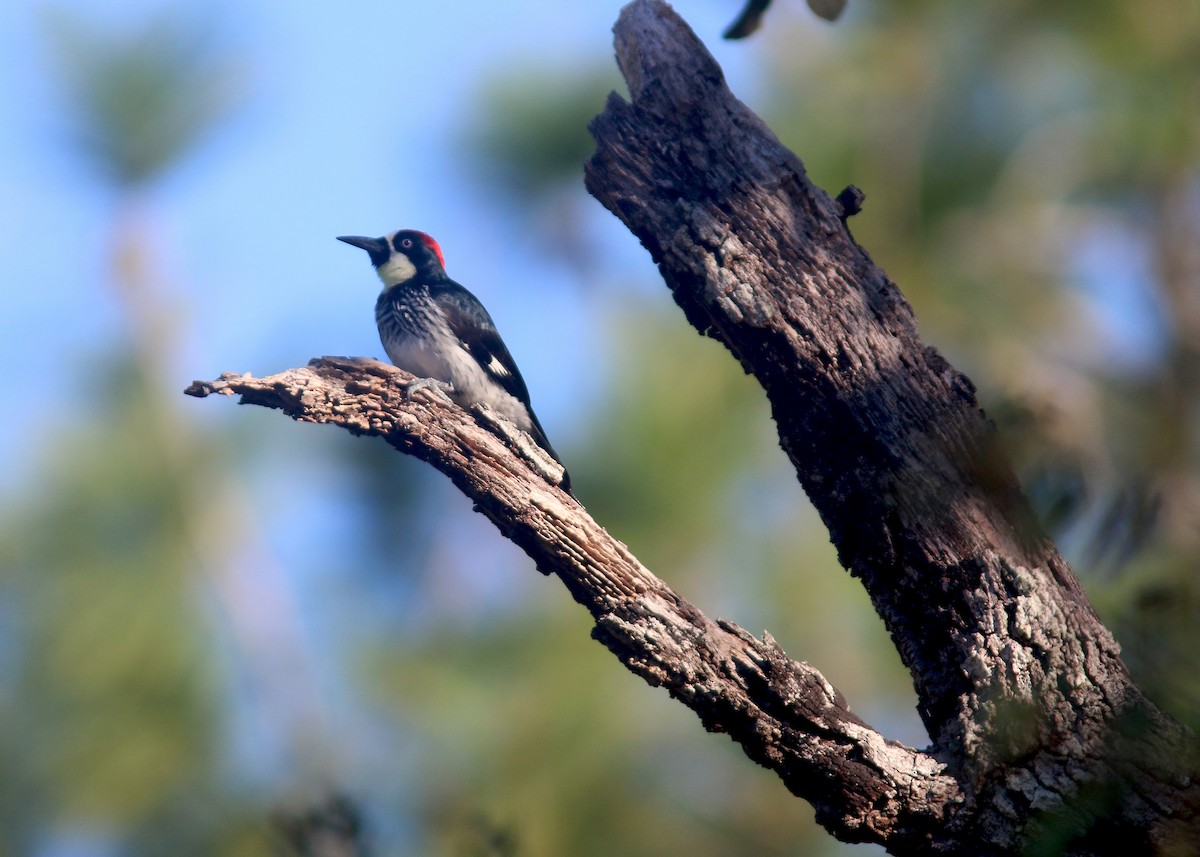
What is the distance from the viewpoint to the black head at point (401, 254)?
5418mm

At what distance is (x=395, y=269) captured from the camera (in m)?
5.46

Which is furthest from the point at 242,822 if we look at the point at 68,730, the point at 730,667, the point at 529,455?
the point at 730,667

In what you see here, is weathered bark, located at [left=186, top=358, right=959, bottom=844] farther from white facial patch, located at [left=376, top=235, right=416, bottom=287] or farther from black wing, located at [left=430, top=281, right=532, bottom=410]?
white facial patch, located at [left=376, top=235, right=416, bottom=287]

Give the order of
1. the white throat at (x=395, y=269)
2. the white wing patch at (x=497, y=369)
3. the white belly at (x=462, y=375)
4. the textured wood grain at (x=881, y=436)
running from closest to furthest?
the textured wood grain at (x=881, y=436) < the white belly at (x=462, y=375) < the white wing patch at (x=497, y=369) < the white throat at (x=395, y=269)

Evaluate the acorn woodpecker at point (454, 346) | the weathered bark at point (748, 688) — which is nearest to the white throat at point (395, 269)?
the acorn woodpecker at point (454, 346)

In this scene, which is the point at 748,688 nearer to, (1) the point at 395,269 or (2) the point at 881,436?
(2) the point at 881,436

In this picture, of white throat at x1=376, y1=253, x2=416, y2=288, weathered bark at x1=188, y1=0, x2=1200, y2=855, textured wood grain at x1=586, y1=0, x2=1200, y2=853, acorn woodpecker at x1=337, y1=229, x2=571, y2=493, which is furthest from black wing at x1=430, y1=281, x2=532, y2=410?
textured wood grain at x1=586, y1=0, x2=1200, y2=853

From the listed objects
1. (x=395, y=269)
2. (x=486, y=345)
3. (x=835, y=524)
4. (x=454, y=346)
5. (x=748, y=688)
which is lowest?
(x=748, y=688)

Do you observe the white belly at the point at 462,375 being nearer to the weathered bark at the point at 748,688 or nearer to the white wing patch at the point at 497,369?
the white wing patch at the point at 497,369

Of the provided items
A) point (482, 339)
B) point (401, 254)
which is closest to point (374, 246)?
point (401, 254)

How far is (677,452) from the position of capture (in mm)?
5469

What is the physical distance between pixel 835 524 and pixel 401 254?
12.3 feet

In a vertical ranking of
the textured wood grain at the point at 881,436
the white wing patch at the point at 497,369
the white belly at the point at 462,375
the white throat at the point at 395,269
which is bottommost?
the textured wood grain at the point at 881,436

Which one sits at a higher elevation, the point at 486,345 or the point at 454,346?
the point at 486,345
